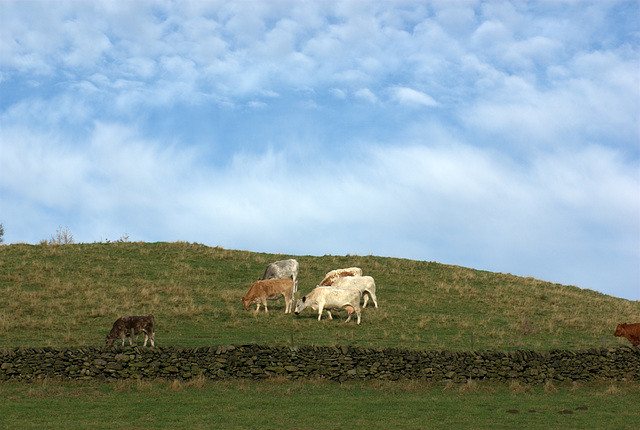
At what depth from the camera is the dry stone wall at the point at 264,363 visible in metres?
18.4

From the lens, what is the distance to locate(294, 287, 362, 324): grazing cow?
27469mm

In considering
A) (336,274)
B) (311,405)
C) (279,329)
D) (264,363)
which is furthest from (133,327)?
(336,274)

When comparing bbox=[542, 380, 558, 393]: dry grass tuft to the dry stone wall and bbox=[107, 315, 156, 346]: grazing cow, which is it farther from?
bbox=[107, 315, 156, 346]: grazing cow

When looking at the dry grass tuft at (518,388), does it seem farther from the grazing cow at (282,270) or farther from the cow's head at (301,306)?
the grazing cow at (282,270)

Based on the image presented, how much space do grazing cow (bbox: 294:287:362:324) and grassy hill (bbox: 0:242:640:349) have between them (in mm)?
726

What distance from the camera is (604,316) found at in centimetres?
3431

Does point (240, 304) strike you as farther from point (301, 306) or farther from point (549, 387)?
point (549, 387)

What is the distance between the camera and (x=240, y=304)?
31.1 metres

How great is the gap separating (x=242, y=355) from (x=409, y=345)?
7.12m

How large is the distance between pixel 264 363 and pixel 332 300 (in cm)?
936

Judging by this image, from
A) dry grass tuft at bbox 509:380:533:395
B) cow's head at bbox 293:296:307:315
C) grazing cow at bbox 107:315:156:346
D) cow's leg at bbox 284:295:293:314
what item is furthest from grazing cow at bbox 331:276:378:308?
dry grass tuft at bbox 509:380:533:395

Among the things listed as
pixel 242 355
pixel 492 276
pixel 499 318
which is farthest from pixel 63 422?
pixel 492 276

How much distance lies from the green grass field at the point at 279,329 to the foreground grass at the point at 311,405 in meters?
0.05

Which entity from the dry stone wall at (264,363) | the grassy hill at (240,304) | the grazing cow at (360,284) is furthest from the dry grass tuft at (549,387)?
the grazing cow at (360,284)
